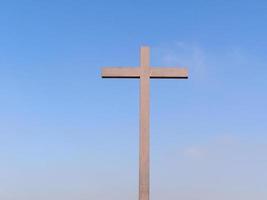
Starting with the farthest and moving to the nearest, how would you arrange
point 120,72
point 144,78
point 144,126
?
1. point 120,72
2. point 144,78
3. point 144,126

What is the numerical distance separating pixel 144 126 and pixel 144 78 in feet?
4.23

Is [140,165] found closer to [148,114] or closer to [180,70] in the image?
[148,114]

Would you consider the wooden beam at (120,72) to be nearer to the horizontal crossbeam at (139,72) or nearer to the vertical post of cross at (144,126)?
the horizontal crossbeam at (139,72)

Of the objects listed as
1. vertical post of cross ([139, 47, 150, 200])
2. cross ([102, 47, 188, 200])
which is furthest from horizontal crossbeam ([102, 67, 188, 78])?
vertical post of cross ([139, 47, 150, 200])

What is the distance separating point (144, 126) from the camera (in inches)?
552

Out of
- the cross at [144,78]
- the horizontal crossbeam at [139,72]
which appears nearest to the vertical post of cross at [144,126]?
the cross at [144,78]

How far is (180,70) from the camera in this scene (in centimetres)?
1474

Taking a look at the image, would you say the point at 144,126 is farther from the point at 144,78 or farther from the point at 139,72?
the point at 139,72

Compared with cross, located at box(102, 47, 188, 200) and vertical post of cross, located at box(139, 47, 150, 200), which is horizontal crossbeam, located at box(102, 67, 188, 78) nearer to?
cross, located at box(102, 47, 188, 200)

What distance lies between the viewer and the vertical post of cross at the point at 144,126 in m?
13.7

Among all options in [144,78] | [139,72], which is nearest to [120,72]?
[139,72]

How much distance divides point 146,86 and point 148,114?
741mm

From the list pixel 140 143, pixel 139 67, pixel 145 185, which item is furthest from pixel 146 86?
pixel 145 185

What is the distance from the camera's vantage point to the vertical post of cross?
13680 mm
